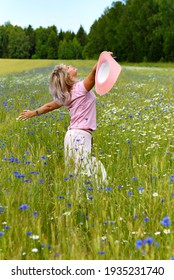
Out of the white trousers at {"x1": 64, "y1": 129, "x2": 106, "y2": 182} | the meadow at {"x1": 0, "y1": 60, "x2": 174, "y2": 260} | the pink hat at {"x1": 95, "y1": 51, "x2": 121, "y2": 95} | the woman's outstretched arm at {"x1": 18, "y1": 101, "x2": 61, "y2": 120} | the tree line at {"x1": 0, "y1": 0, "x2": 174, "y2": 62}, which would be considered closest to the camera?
the meadow at {"x1": 0, "y1": 60, "x2": 174, "y2": 260}

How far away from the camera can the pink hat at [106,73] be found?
4.58 meters

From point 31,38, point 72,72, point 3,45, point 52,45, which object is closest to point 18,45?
point 3,45

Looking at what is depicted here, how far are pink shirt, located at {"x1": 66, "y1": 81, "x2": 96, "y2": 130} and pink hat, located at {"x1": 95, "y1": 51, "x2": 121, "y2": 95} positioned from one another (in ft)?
1.67

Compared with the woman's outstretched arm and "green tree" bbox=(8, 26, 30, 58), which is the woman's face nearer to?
the woman's outstretched arm

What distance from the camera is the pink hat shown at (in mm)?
4582

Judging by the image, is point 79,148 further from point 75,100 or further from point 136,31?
point 136,31

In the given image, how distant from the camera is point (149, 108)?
30.6ft

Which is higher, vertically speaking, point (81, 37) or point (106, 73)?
point (81, 37)

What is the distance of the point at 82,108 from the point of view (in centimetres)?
532

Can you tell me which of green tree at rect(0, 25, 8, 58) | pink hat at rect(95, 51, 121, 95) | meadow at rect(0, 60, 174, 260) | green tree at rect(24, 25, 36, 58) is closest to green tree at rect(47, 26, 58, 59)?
green tree at rect(24, 25, 36, 58)

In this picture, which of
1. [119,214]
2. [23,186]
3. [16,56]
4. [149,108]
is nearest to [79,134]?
[23,186]

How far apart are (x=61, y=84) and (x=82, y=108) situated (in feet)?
1.21

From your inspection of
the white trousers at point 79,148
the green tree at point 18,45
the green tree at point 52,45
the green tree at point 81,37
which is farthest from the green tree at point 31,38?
the white trousers at point 79,148
